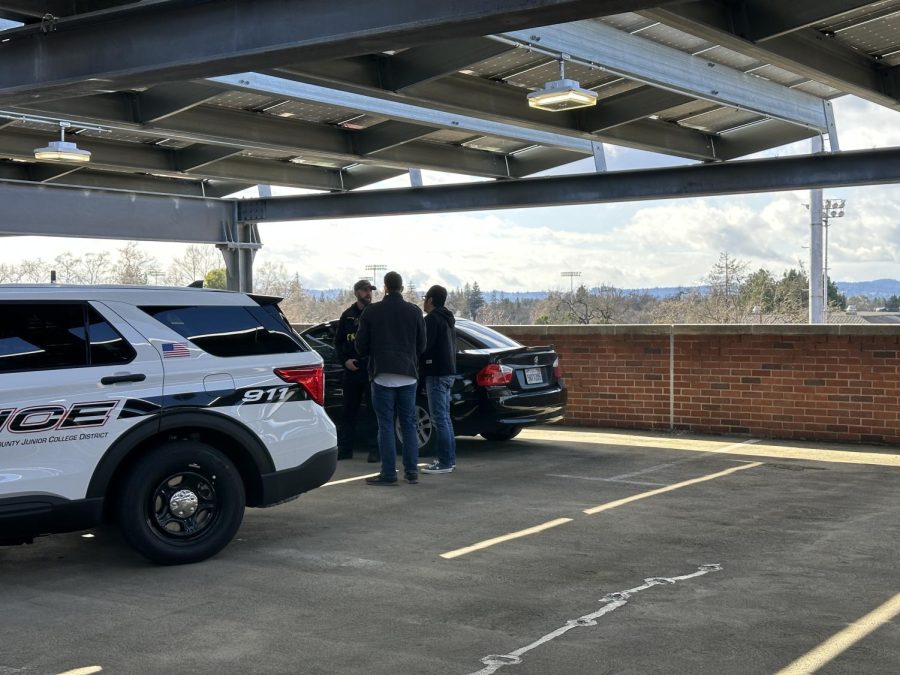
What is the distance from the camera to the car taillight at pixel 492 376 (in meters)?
11.7

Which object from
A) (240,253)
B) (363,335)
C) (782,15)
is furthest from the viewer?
(240,253)

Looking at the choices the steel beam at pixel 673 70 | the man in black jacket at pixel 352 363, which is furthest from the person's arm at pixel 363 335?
the steel beam at pixel 673 70

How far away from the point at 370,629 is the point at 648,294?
174 ft

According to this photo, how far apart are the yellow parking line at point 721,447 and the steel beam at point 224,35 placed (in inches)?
267

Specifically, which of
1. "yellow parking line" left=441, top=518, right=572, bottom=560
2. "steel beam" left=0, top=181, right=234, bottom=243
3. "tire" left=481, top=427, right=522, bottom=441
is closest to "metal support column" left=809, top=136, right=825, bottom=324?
"steel beam" left=0, top=181, right=234, bottom=243

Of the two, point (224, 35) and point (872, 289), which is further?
point (872, 289)

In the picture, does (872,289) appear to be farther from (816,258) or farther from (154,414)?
(154,414)

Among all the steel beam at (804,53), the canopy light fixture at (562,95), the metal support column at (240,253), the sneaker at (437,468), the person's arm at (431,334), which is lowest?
the sneaker at (437,468)

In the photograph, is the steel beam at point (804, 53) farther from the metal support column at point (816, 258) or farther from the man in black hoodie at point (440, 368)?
the metal support column at point (816, 258)

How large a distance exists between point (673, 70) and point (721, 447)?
4352 millimetres

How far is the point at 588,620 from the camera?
569 centimetres

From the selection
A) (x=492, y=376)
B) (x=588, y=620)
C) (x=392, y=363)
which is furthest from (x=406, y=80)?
(x=588, y=620)

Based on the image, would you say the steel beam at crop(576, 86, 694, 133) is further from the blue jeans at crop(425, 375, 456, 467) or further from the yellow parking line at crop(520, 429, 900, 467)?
the blue jeans at crop(425, 375, 456, 467)

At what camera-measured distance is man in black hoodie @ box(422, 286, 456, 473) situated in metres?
10.6
